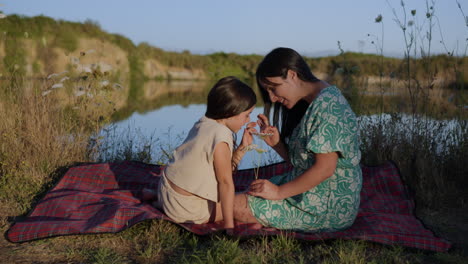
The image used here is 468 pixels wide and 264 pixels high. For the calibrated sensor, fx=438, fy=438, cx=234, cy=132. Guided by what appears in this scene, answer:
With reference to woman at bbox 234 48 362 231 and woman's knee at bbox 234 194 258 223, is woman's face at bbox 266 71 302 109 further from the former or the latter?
woman's knee at bbox 234 194 258 223

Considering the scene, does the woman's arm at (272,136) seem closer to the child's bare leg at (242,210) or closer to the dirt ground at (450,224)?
the child's bare leg at (242,210)

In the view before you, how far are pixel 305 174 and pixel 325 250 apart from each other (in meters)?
0.46

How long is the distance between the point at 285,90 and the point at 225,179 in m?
0.65

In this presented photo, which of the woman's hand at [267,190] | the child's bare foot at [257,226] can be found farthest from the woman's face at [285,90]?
the child's bare foot at [257,226]

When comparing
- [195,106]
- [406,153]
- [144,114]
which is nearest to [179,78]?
[195,106]

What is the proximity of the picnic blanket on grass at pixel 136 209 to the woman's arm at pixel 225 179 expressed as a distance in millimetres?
123

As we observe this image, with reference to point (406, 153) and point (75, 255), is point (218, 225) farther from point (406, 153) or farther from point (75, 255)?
point (406, 153)

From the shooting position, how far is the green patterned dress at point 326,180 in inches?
99.9

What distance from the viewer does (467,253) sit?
8.71 feet

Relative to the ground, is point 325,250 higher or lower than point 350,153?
lower

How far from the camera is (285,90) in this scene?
264cm

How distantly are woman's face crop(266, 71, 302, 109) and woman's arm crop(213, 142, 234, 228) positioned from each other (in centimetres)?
43

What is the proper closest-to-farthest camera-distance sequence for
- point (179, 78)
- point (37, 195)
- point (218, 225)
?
point (218, 225)
point (37, 195)
point (179, 78)

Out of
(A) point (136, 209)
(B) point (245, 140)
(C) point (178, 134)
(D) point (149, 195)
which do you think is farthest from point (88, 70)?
(B) point (245, 140)
